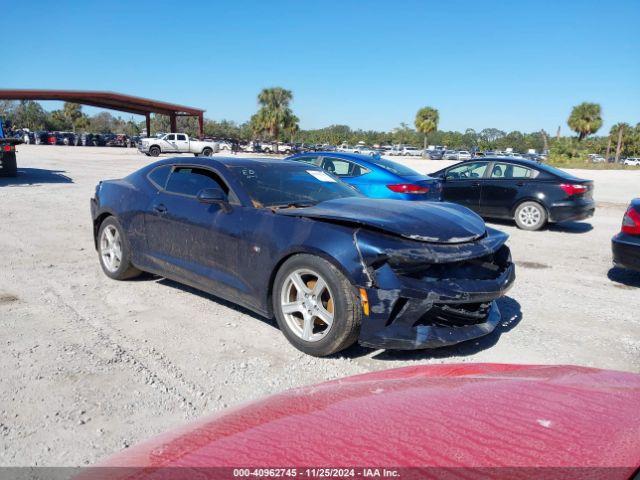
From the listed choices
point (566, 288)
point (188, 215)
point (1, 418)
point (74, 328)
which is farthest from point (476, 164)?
point (1, 418)

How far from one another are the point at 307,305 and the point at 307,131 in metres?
130

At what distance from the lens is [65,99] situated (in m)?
40.9

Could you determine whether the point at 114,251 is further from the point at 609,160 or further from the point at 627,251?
the point at 609,160

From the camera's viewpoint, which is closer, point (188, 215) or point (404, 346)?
point (404, 346)

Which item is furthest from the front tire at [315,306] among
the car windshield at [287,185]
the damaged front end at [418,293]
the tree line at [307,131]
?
the tree line at [307,131]

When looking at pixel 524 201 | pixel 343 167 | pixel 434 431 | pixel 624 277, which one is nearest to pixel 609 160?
pixel 524 201

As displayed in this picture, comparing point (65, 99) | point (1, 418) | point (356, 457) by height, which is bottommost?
point (1, 418)

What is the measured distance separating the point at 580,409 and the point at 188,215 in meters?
3.66

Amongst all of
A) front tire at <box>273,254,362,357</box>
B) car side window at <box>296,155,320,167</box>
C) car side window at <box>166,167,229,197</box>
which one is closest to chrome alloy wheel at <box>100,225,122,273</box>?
car side window at <box>166,167,229,197</box>

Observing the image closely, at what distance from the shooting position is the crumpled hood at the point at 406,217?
3541 millimetres

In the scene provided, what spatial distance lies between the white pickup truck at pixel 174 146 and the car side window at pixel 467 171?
29.6m

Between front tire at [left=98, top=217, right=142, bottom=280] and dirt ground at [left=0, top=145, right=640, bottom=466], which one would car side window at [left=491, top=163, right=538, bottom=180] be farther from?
front tire at [left=98, top=217, right=142, bottom=280]

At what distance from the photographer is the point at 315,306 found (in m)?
3.57

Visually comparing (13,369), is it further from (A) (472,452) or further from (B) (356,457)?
(A) (472,452)
